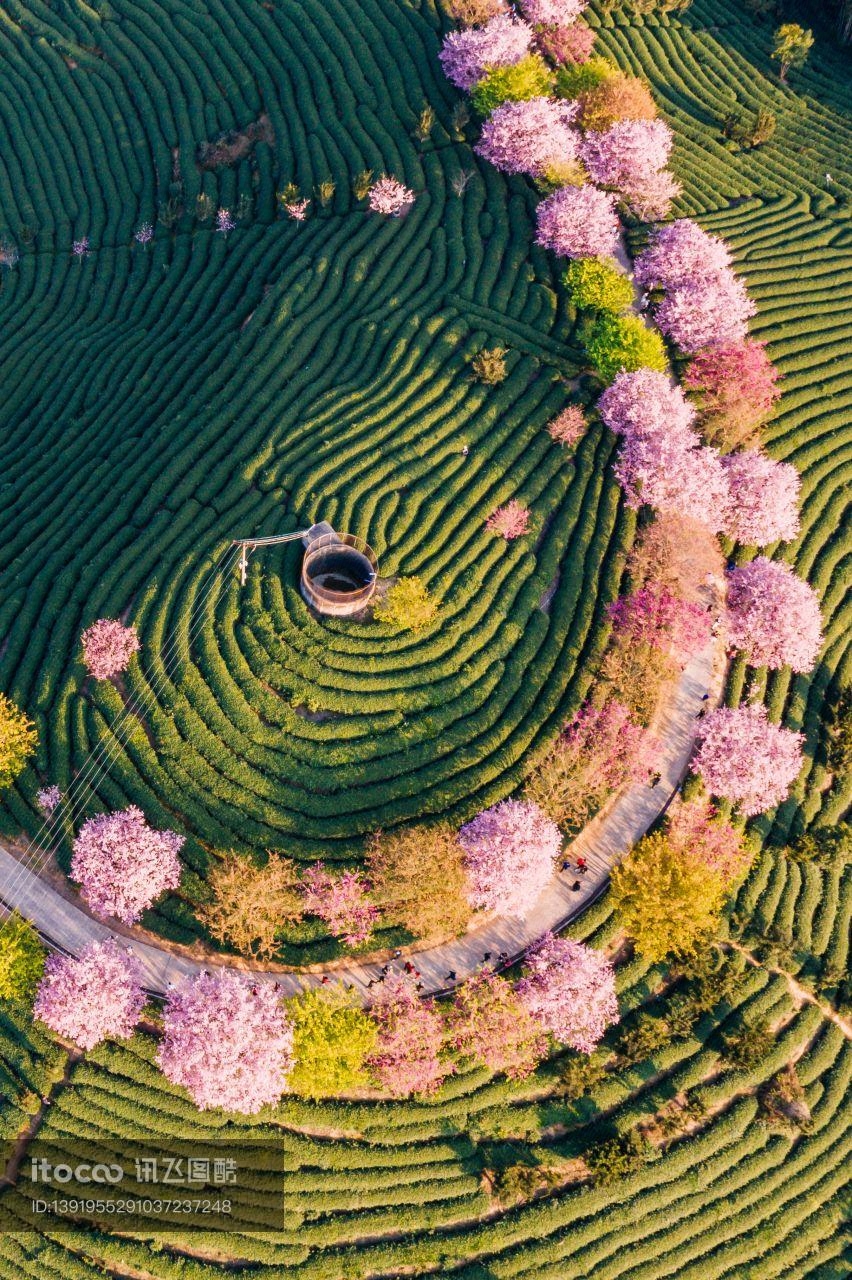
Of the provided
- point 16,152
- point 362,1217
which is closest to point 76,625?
point 362,1217

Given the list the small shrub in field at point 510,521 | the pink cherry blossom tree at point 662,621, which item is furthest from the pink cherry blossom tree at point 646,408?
the pink cherry blossom tree at point 662,621

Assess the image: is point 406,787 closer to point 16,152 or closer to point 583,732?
point 583,732

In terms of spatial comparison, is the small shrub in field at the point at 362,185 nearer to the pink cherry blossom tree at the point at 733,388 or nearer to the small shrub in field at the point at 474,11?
the small shrub in field at the point at 474,11

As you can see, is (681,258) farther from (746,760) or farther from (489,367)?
(746,760)

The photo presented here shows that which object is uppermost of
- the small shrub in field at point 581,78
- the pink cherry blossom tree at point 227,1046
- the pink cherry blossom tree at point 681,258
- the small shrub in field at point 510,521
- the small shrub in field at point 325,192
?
the small shrub in field at point 581,78

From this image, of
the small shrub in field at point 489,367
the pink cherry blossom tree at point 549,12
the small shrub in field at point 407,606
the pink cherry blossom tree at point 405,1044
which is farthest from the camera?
the pink cherry blossom tree at point 549,12

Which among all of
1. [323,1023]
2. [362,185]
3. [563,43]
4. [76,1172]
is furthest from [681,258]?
[76,1172]

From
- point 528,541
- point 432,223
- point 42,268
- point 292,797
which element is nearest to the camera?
point 292,797
